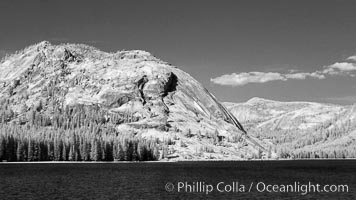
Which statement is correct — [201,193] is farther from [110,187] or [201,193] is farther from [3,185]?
[3,185]

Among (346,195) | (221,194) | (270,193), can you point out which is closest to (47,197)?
(221,194)

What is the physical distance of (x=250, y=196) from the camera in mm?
96375

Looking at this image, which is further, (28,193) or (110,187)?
(110,187)

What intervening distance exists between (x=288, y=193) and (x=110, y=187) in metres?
41.0

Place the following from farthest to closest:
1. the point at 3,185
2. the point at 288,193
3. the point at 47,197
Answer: the point at 3,185 → the point at 288,193 → the point at 47,197

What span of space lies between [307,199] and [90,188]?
158 ft

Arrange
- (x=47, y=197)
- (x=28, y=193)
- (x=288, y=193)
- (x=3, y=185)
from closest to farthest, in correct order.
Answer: (x=47, y=197), (x=28, y=193), (x=288, y=193), (x=3, y=185)

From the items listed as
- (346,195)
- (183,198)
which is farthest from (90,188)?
(346,195)

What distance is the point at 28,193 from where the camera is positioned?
95.7m

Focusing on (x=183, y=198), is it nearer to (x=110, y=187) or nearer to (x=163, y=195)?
(x=163, y=195)

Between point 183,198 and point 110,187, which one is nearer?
point 183,198

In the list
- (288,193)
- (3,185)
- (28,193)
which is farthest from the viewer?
(3,185)

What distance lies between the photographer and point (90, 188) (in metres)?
108

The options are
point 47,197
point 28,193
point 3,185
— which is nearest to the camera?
point 47,197
